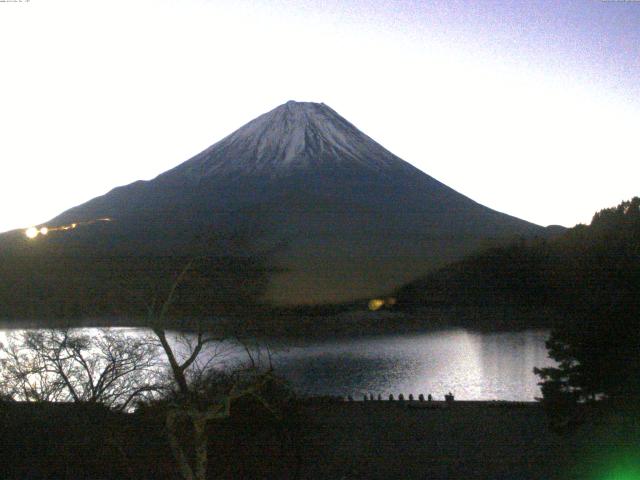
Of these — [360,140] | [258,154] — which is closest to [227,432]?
[258,154]

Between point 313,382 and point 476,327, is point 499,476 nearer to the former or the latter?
point 313,382

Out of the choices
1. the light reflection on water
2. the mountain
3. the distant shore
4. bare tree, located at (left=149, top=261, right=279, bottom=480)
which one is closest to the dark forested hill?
the distant shore

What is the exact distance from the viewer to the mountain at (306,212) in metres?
11.8

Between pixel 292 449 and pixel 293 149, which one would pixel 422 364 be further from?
pixel 293 149

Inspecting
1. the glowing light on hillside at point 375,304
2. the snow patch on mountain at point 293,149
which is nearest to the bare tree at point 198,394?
the glowing light on hillside at point 375,304

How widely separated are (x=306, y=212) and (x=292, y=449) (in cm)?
1832

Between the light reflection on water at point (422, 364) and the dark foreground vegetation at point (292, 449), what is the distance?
1.68 m

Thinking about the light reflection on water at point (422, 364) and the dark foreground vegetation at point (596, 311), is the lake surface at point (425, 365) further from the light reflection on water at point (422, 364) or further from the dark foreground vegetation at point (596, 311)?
the dark foreground vegetation at point (596, 311)

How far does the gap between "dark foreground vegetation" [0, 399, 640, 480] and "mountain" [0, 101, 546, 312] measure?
6.23ft

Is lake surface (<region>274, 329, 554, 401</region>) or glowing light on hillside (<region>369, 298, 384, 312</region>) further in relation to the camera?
glowing light on hillside (<region>369, 298, 384, 312</region>)

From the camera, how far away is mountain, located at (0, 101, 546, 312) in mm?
11820

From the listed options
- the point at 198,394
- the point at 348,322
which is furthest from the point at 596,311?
the point at 348,322

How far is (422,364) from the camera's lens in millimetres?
11508

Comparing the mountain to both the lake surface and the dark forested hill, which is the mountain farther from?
the dark forested hill
